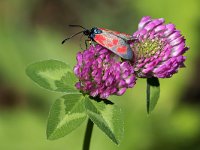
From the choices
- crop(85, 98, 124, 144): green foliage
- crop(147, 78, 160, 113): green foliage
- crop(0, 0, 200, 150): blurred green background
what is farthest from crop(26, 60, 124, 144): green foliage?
crop(0, 0, 200, 150): blurred green background

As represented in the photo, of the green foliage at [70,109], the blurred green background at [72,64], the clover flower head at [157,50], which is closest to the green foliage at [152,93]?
the clover flower head at [157,50]

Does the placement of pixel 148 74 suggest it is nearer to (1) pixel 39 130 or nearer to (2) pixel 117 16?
(1) pixel 39 130

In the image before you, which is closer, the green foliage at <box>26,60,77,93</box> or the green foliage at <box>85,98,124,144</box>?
the green foliage at <box>85,98,124,144</box>

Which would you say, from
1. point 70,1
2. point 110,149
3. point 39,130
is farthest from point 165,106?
point 70,1

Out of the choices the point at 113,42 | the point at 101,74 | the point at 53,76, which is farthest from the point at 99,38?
the point at 53,76

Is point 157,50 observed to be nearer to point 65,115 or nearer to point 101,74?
point 101,74

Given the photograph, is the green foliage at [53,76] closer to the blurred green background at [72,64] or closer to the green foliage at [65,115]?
the green foliage at [65,115]

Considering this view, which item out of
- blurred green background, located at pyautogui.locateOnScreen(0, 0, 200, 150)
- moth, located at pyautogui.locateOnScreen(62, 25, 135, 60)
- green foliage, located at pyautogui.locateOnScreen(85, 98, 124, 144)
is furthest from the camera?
blurred green background, located at pyautogui.locateOnScreen(0, 0, 200, 150)

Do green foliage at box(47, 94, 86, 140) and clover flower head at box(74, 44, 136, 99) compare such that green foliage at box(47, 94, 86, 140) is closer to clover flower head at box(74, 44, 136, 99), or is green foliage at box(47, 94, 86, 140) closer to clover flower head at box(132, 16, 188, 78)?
clover flower head at box(74, 44, 136, 99)
